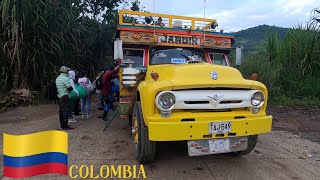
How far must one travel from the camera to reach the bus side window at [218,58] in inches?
250

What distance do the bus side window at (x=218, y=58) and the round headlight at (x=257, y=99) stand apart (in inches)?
85.1

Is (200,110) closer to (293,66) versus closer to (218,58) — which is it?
(218,58)

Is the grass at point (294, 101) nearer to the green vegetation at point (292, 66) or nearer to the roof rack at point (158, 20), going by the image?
the green vegetation at point (292, 66)

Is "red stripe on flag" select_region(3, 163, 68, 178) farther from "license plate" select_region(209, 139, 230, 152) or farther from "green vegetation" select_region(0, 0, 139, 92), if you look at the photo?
"green vegetation" select_region(0, 0, 139, 92)

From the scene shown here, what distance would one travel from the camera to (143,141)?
419cm

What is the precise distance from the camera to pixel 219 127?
3910 mm

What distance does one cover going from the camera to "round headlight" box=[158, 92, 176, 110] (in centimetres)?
382

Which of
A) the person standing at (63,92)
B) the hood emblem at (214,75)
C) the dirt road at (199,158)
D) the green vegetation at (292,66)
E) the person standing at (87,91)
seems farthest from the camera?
the green vegetation at (292,66)

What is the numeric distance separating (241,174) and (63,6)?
10904 mm

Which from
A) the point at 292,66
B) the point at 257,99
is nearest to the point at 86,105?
the point at 257,99

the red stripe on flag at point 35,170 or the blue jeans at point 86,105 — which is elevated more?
the red stripe on flag at point 35,170

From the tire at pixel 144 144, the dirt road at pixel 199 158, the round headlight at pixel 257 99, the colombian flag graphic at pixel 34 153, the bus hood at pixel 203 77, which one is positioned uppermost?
the bus hood at pixel 203 77

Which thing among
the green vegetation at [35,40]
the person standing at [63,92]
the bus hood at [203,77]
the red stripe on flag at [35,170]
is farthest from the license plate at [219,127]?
the green vegetation at [35,40]

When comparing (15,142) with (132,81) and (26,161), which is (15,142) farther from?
(132,81)
